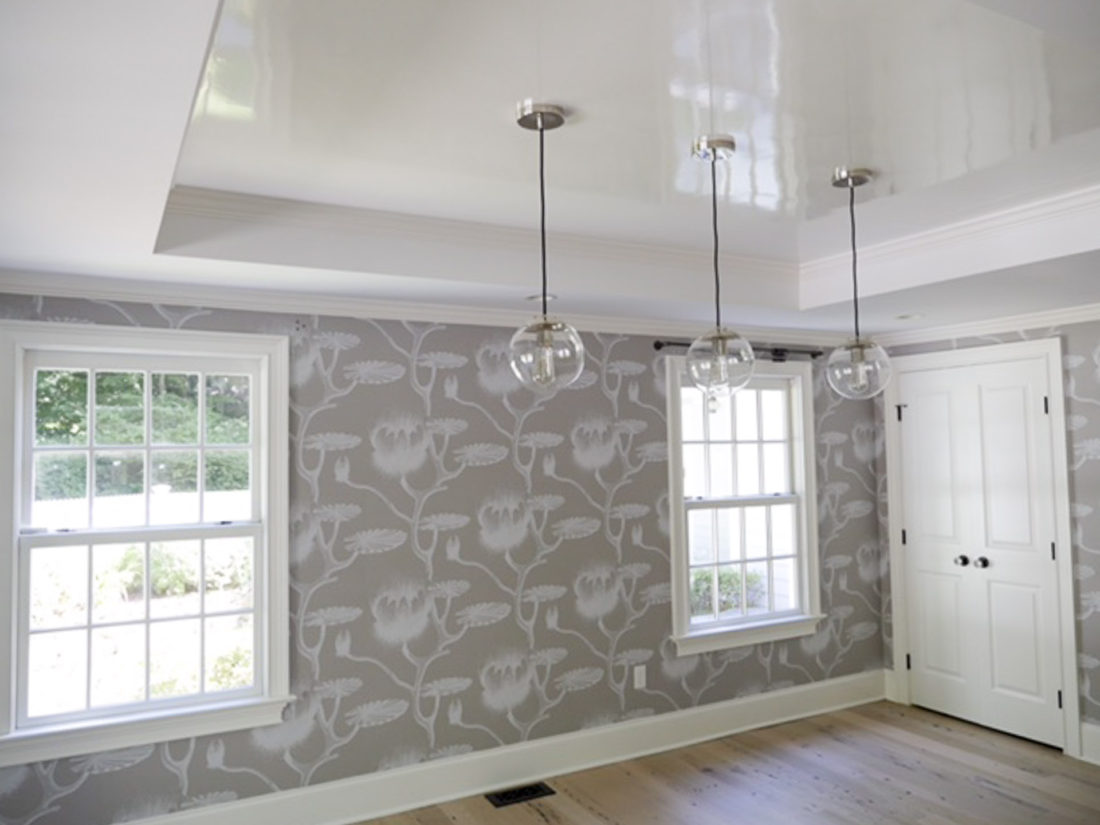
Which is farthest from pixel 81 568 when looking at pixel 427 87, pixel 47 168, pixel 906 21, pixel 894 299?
pixel 894 299

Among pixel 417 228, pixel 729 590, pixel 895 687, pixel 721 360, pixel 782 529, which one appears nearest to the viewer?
pixel 721 360

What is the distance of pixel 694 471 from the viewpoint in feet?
15.0

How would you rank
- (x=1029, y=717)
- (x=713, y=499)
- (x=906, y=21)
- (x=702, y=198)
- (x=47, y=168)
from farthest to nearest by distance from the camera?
(x=713, y=499) → (x=1029, y=717) → (x=702, y=198) → (x=47, y=168) → (x=906, y=21)

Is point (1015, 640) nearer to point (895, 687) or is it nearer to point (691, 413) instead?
point (895, 687)

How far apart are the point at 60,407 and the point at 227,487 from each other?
0.71m

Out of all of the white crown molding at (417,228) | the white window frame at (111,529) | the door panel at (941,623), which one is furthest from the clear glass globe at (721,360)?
the door panel at (941,623)

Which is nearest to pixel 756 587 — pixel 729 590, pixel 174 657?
pixel 729 590

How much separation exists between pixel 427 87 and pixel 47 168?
88 centimetres

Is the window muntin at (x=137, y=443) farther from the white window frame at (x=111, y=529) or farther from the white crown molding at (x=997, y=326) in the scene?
the white crown molding at (x=997, y=326)

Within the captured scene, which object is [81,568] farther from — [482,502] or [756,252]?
[756,252]

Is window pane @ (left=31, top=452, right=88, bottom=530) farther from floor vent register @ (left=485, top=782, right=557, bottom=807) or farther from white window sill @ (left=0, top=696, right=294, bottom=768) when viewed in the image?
floor vent register @ (left=485, top=782, right=557, bottom=807)

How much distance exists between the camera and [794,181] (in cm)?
258

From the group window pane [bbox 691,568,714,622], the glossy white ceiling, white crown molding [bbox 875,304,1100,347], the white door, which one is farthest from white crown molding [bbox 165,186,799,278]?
window pane [bbox 691,568,714,622]

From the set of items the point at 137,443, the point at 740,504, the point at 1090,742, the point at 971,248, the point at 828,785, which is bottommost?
the point at 828,785
